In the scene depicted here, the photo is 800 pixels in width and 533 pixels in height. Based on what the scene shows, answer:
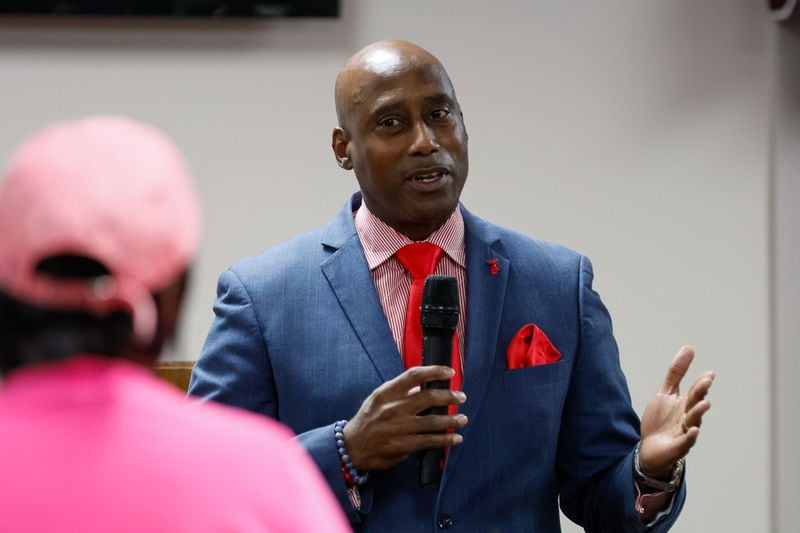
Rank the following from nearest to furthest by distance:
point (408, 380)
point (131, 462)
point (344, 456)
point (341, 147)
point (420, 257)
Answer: point (131, 462), point (408, 380), point (344, 456), point (420, 257), point (341, 147)

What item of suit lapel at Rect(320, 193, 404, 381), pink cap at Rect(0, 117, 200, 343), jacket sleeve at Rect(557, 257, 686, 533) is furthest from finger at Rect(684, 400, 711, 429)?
pink cap at Rect(0, 117, 200, 343)

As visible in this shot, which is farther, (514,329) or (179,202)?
(514,329)

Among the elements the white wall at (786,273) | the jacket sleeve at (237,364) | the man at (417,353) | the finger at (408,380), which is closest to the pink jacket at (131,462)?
the finger at (408,380)

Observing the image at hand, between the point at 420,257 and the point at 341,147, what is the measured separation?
0.34m

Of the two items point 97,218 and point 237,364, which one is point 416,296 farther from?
point 97,218

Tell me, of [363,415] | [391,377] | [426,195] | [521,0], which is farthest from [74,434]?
[521,0]

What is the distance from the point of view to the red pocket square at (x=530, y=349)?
2.30 metres

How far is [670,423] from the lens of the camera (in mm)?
2141

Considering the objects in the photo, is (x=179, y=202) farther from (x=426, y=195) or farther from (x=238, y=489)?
(x=426, y=195)

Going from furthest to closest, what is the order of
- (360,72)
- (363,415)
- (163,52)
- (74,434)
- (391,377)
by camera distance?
(163,52), (360,72), (391,377), (363,415), (74,434)

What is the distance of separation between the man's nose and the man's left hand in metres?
0.61

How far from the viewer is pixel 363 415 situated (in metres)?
2.09

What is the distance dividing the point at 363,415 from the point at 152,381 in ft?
3.29

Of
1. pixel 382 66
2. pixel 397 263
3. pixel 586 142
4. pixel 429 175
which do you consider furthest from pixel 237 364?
pixel 586 142
